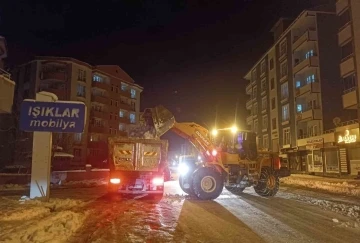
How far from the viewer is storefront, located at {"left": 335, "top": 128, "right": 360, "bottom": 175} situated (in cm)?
3303

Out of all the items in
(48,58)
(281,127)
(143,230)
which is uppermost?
(48,58)

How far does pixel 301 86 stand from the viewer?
45531 mm

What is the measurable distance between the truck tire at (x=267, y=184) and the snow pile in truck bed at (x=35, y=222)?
9.16 meters

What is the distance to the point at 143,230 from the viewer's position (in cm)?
863

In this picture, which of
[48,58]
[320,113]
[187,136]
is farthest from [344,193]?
[48,58]

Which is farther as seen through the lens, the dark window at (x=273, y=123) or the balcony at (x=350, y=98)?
the dark window at (x=273, y=123)

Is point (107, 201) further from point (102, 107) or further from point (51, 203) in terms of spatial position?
point (102, 107)

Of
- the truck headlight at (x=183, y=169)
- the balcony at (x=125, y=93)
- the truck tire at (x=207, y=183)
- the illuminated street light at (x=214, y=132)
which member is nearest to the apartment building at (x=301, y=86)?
the balcony at (x=125, y=93)

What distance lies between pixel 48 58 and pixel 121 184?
1815 inches

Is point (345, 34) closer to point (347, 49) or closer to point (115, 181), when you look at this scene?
point (347, 49)

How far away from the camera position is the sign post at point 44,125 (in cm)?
1292

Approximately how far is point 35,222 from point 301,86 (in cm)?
4216

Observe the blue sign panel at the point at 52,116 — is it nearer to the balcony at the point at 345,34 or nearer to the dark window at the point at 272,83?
the balcony at the point at 345,34

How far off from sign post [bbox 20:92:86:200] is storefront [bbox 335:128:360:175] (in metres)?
27.7
